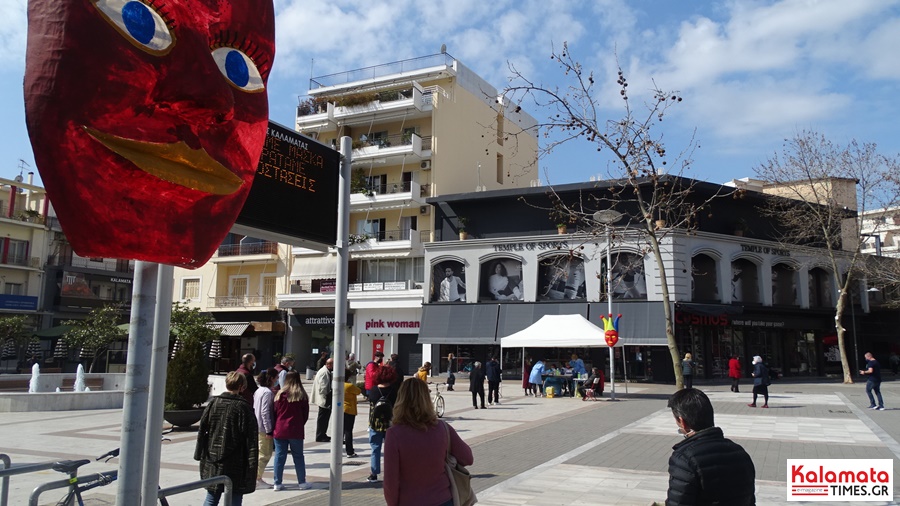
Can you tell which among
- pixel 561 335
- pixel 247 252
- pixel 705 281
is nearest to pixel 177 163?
pixel 561 335

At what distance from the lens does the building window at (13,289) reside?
1839 inches

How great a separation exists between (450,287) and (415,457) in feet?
108

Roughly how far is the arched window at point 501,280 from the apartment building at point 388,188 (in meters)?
4.43

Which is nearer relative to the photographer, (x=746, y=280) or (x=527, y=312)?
(x=527, y=312)

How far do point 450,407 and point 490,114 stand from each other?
28593 millimetres

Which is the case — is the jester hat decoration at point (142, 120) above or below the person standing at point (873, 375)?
above

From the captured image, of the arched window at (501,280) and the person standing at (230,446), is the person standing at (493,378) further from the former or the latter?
the person standing at (230,446)

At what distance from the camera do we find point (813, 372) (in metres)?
37.5

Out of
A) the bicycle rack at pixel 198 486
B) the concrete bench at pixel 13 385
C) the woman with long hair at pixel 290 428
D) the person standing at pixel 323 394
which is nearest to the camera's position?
the bicycle rack at pixel 198 486

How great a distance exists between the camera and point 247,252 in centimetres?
4422

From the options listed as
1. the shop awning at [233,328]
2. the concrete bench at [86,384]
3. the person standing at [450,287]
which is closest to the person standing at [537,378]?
the person standing at [450,287]

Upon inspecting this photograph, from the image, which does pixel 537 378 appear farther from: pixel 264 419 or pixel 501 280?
pixel 264 419

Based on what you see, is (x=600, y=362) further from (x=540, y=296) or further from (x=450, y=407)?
(x=450, y=407)

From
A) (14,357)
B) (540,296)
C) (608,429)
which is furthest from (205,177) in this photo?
(14,357)
